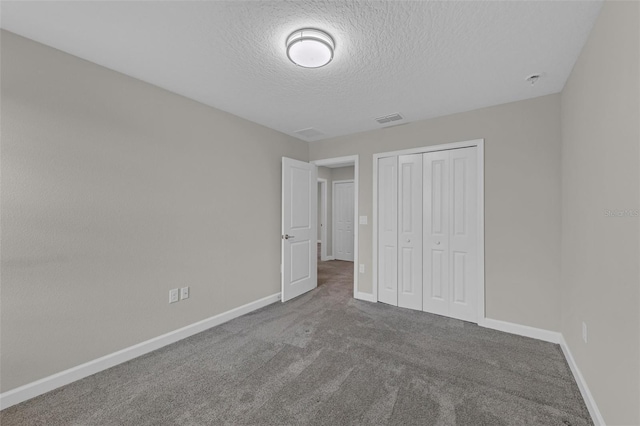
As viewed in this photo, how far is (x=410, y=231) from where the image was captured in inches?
135

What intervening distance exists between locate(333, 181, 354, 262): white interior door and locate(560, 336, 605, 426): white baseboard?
466cm

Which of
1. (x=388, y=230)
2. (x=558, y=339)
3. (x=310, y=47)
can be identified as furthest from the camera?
(x=388, y=230)

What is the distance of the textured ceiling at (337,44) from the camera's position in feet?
5.00

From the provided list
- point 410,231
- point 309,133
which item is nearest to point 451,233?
point 410,231

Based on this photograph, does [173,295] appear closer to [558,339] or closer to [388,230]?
[388,230]

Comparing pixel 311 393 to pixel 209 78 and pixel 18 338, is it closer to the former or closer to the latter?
pixel 18 338

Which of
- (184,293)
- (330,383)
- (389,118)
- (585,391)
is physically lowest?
(330,383)

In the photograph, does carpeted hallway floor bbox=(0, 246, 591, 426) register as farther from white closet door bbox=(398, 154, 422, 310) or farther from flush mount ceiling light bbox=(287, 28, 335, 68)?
flush mount ceiling light bbox=(287, 28, 335, 68)

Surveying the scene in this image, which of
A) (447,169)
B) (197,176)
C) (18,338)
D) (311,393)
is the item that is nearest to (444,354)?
(311,393)

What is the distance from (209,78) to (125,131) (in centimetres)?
86

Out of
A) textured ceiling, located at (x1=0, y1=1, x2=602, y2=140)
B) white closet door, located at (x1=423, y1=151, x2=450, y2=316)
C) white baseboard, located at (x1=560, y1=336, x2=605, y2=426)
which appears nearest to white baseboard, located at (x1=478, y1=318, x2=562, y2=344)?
white baseboard, located at (x1=560, y1=336, x2=605, y2=426)

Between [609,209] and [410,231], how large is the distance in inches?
81.0

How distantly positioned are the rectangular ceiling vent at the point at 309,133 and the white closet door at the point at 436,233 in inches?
61.0

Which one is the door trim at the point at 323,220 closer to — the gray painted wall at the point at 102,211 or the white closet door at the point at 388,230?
the white closet door at the point at 388,230
